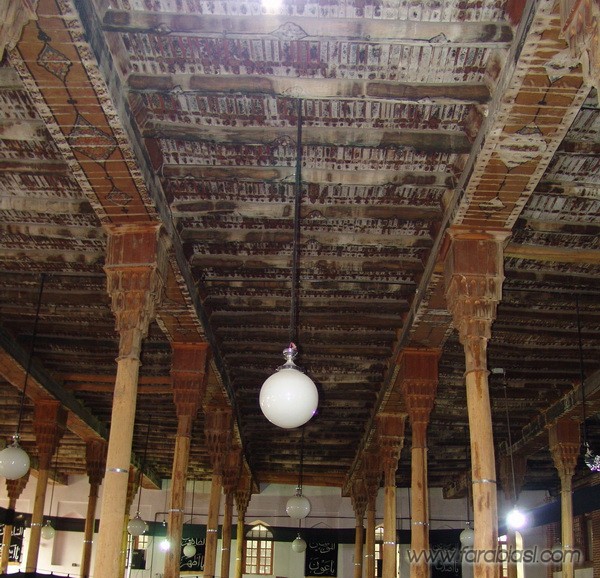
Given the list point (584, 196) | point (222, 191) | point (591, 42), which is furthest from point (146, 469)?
point (591, 42)

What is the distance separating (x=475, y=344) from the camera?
17.3 feet

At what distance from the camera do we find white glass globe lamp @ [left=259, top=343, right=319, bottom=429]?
373 centimetres

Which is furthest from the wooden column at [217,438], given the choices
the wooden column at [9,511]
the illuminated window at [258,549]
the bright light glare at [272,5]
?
the illuminated window at [258,549]

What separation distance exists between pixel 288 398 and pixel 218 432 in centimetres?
710

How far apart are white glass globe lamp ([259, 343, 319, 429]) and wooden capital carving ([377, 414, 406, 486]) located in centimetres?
677

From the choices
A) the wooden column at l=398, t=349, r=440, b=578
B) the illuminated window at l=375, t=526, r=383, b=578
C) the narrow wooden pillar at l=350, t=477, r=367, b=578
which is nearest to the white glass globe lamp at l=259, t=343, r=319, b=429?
the wooden column at l=398, t=349, r=440, b=578

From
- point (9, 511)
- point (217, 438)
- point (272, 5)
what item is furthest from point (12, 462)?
point (272, 5)

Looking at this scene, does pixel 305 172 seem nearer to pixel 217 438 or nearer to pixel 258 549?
pixel 217 438

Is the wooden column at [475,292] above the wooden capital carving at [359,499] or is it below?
above

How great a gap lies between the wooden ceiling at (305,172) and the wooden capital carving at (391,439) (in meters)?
0.59

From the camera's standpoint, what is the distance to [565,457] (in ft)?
35.0

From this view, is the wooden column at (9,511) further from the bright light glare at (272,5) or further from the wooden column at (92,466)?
the bright light glare at (272,5)

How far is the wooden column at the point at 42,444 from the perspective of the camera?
11086 mm

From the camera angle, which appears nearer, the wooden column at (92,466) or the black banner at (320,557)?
the wooden column at (92,466)
